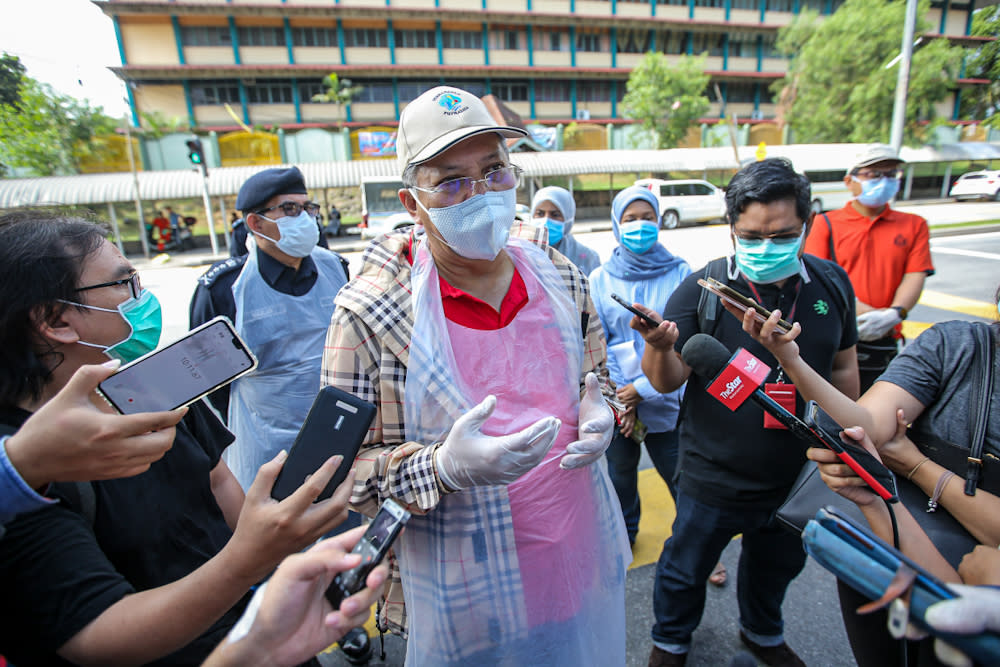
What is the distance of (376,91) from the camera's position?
27.4 m

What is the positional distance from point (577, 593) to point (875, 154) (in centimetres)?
356

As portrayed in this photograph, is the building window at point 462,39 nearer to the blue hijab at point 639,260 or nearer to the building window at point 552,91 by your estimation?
the building window at point 552,91

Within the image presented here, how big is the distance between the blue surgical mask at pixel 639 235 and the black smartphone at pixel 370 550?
2298mm

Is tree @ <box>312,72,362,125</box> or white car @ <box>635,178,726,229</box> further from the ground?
tree @ <box>312,72,362,125</box>

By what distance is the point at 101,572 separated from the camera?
3.16ft

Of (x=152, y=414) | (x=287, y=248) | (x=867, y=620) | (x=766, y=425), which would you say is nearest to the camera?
(x=152, y=414)

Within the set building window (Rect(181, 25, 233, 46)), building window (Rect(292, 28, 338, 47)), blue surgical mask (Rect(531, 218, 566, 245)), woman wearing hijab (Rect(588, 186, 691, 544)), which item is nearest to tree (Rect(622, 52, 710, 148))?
building window (Rect(292, 28, 338, 47))

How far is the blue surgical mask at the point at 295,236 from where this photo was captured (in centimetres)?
281

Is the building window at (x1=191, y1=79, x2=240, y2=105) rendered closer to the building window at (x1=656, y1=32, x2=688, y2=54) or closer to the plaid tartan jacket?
the building window at (x1=656, y1=32, x2=688, y2=54)

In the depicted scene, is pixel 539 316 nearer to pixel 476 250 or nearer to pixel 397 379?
pixel 476 250

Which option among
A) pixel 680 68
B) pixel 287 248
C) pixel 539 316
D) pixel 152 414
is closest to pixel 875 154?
pixel 539 316

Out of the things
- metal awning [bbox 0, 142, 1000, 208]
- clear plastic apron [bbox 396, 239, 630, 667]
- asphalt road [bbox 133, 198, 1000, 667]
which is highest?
metal awning [bbox 0, 142, 1000, 208]

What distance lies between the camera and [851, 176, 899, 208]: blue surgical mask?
3277mm

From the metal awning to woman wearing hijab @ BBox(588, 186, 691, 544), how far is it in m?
16.7
